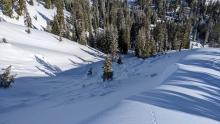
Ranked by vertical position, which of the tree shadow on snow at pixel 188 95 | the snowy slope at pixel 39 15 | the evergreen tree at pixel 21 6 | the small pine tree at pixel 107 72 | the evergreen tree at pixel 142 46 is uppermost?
the evergreen tree at pixel 21 6

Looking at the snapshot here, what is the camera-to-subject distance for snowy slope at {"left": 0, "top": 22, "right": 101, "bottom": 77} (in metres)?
50.0

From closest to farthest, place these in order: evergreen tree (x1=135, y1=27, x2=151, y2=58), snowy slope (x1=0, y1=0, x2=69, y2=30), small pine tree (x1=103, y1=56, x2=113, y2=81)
Answer: small pine tree (x1=103, y1=56, x2=113, y2=81), evergreen tree (x1=135, y1=27, x2=151, y2=58), snowy slope (x1=0, y1=0, x2=69, y2=30)

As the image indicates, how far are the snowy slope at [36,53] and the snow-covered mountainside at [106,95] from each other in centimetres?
20

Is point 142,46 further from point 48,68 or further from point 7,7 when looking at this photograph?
point 48,68

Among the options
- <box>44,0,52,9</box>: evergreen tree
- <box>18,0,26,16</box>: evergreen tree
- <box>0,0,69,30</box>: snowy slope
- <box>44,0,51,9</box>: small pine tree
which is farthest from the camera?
<box>44,0,51,9</box>: small pine tree

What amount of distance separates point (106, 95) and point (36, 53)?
32443mm

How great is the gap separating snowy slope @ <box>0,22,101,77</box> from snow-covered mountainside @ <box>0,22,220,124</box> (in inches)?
7.9

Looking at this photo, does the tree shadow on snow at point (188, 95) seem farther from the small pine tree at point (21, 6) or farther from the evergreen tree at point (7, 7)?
the small pine tree at point (21, 6)

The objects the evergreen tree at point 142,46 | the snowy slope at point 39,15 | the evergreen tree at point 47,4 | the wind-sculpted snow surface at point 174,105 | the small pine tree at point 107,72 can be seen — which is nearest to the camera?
the wind-sculpted snow surface at point 174,105

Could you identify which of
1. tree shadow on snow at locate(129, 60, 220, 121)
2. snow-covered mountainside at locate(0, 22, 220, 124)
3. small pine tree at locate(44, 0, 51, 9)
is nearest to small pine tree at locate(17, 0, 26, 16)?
small pine tree at locate(44, 0, 51, 9)

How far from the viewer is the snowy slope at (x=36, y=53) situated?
50.0 meters

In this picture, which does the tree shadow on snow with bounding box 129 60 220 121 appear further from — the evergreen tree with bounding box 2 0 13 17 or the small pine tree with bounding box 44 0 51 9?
the small pine tree with bounding box 44 0 51 9

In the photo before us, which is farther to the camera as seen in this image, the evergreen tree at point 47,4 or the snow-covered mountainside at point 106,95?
the evergreen tree at point 47,4

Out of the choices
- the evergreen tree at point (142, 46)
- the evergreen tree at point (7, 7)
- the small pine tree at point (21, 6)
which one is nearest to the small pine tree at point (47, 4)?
the small pine tree at point (21, 6)
